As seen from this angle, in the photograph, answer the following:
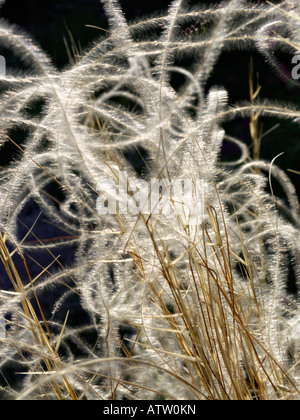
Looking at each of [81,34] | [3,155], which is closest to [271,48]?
[3,155]

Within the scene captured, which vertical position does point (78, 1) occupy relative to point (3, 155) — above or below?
above

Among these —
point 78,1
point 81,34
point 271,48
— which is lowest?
point 271,48

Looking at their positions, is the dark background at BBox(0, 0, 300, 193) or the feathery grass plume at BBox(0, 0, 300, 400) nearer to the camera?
the feathery grass plume at BBox(0, 0, 300, 400)

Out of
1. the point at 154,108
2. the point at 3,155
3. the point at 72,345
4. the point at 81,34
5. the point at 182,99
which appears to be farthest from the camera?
the point at 81,34

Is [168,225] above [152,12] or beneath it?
beneath

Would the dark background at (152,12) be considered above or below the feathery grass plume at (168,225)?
above

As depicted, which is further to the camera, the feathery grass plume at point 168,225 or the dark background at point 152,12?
the dark background at point 152,12

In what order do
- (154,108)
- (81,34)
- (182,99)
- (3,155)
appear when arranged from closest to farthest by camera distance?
(182,99) → (154,108) → (3,155) → (81,34)

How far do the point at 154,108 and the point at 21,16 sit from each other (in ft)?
6.85

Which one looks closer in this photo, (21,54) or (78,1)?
(21,54)

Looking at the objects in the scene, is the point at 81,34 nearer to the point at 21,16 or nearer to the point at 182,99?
the point at 21,16

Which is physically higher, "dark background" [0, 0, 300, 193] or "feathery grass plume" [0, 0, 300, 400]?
"dark background" [0, 0, 300, 193]

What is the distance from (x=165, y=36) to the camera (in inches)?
27.2
